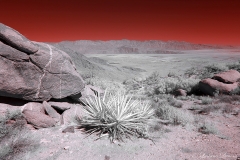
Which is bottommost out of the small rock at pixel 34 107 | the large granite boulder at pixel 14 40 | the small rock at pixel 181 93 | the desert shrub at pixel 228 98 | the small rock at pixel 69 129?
the small rock at pixel 181 93

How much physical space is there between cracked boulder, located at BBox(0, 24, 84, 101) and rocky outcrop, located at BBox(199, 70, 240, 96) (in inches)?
222

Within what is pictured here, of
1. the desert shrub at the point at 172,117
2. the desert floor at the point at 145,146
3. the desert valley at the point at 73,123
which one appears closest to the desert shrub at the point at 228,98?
the desert valley at the point at 73,123

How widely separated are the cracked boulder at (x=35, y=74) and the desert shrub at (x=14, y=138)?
0.51 m

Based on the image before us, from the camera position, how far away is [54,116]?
187 inches

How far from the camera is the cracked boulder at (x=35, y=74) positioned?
4.22 meters

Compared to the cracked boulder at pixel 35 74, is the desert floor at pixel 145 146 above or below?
below

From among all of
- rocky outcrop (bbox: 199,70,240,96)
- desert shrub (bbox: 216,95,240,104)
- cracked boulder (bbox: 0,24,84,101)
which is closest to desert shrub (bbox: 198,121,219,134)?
desert shrub (bbox: 216,95,240,104)

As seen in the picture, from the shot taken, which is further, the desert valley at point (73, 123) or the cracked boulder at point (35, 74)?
the cracked boulder at point (35, 74)

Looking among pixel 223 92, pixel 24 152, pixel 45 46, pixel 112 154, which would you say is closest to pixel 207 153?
pixel 112 154

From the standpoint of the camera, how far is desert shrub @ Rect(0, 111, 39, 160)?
11.2ft

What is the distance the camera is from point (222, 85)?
8.09m

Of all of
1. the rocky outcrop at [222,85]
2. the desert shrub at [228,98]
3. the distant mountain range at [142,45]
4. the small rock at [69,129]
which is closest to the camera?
the small rock at [69,129]

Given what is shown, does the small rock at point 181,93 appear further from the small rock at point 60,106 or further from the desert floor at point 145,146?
the small rock at point 60,106

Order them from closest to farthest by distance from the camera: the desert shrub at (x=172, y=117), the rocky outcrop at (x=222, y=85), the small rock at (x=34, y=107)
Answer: the small rock at (x=34, y=107) → the desert shrub at (x=172, y=117) → the rocky outcrop at (x=222, y=85)
